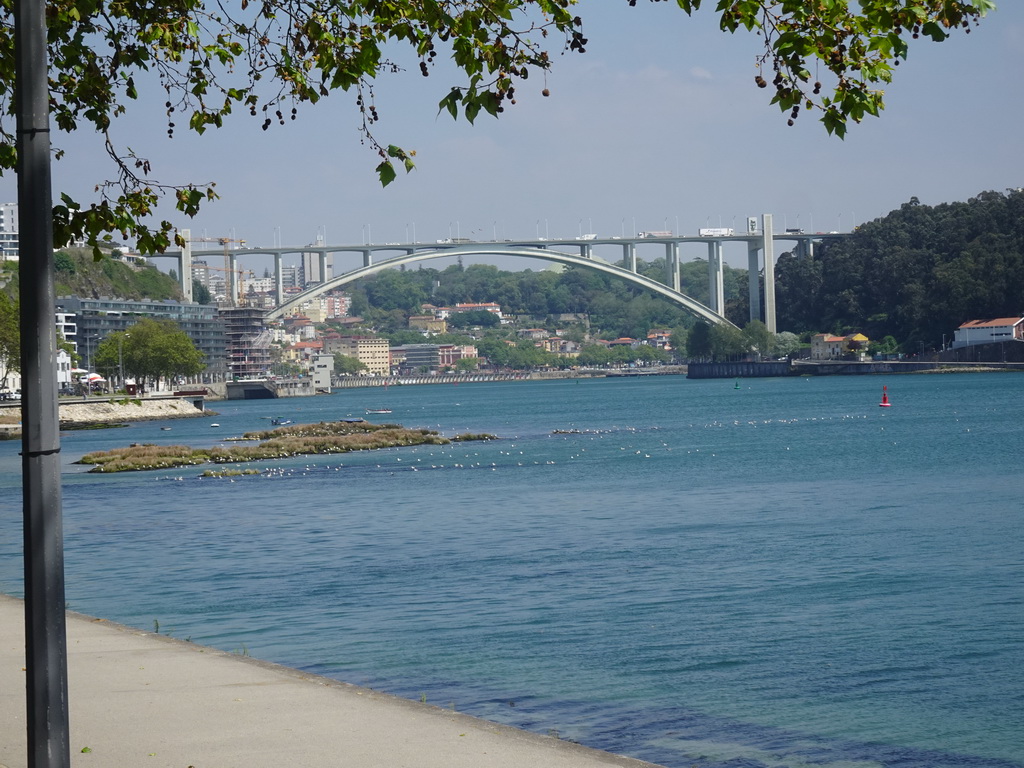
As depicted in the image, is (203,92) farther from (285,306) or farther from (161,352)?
(285,306)

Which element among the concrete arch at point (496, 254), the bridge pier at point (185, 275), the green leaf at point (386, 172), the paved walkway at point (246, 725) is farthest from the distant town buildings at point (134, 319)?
the green leaf at point (386, 172)

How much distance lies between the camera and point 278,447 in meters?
33.3

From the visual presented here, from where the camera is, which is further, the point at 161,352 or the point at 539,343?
the point at 539,343

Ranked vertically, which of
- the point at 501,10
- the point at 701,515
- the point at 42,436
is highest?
the point at 501,10

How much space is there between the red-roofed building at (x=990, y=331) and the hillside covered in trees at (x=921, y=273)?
1.42 m

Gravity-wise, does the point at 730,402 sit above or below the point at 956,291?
below

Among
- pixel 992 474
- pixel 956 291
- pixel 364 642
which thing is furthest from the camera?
pixel 956 291

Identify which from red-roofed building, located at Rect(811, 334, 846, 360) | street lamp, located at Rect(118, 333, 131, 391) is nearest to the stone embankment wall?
street lamp, located at Rect(118, 333, 131, 391)

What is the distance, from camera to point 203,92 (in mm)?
5809

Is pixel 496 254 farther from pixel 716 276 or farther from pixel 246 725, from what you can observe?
pixel 246 725

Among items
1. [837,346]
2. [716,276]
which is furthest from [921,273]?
[716,276]

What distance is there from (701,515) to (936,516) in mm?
2831

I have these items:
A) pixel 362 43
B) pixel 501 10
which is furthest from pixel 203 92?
pixel 501 10

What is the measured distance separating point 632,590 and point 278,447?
2347 centimetres
